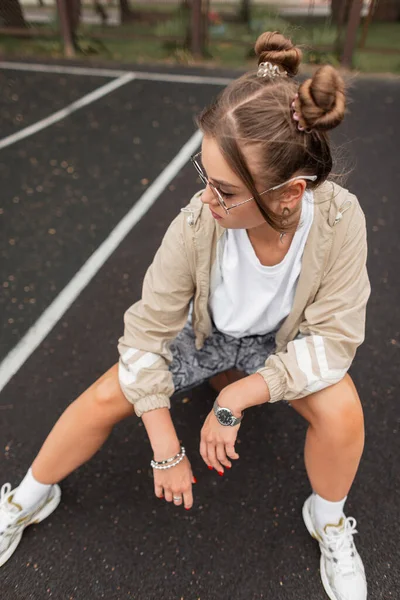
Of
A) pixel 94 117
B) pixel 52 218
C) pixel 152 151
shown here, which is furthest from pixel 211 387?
pixel 94 117

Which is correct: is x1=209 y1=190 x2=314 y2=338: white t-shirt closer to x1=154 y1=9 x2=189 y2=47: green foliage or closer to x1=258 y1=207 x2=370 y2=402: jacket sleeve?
x1=258 y1=207 x2=370 y2=402: jacket sleeve

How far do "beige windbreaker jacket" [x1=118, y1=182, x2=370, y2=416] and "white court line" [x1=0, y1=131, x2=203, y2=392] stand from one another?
1.05 m

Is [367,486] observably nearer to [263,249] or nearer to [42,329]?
[263,249]

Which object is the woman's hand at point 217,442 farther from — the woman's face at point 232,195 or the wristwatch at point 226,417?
the woman's face at point 232,195

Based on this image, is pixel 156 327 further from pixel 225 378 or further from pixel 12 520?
pixel 12 520

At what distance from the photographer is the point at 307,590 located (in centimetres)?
158

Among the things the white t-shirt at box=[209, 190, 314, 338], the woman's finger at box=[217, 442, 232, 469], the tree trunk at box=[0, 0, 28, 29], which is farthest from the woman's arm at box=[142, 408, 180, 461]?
the tree trunk at box=[0, 0, 28, 29]

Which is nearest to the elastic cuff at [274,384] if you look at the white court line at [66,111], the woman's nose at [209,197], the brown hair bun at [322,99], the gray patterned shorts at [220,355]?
the gray patterned shorts at [220,355]

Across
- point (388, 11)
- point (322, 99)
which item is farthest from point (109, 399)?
point (388, 11)

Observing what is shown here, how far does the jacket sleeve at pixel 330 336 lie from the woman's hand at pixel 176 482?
1.08 ft

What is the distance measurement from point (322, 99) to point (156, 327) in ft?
2.54

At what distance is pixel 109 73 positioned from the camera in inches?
263

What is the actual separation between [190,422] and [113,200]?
2.09 m

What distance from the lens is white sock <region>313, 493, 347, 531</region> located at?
1.58 meters
